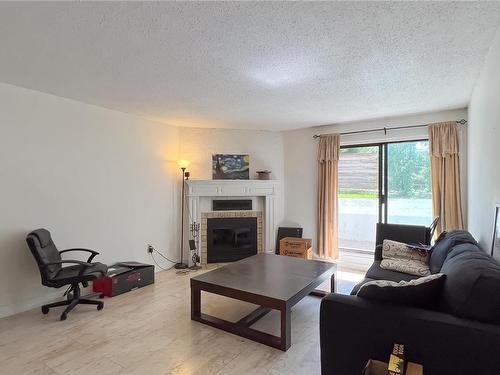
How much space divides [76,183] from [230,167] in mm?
2429

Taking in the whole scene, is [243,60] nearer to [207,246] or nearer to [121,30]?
[121,30]

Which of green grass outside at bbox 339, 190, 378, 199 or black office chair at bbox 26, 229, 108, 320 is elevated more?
green grass outside at bbox 339, 190, 378, 199

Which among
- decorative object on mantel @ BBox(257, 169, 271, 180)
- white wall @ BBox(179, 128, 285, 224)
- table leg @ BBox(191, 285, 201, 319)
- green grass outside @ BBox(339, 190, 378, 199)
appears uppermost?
white wall @ BBox(179, 128, 285, 224)

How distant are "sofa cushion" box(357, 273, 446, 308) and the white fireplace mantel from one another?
3544 millimetres

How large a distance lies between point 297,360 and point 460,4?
103 inches

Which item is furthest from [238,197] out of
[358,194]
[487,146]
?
[487,146]

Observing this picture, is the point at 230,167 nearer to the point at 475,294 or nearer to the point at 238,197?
the point at 238,197

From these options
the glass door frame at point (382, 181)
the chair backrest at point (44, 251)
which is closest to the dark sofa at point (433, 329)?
the chair backrest at point (44, 251)

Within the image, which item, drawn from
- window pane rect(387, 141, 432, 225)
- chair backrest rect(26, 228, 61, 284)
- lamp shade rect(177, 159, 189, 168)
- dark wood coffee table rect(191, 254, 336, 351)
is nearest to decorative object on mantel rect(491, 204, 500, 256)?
dark wood coffee table rect(191, 254, 336, 351)

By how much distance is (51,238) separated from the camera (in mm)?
3256

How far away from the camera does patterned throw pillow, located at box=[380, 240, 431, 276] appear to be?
2851mm

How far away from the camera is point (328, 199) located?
4.89 meters

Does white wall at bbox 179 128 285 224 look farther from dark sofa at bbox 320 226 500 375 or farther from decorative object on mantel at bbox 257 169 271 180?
dark sofa at bbox 320 226 500 375

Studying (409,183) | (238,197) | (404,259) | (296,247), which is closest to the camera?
(404,259)
